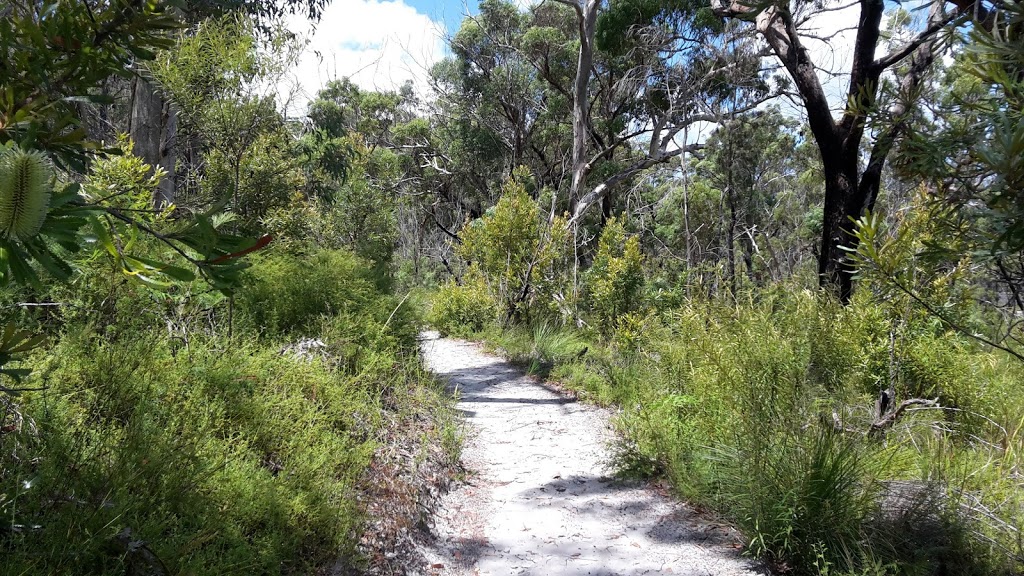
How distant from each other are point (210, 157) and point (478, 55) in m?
14.7

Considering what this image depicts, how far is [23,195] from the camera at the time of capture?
3.55 ft

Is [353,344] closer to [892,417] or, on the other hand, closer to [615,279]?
[892,417]

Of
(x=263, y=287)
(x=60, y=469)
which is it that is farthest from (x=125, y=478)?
(x=263, y=287)

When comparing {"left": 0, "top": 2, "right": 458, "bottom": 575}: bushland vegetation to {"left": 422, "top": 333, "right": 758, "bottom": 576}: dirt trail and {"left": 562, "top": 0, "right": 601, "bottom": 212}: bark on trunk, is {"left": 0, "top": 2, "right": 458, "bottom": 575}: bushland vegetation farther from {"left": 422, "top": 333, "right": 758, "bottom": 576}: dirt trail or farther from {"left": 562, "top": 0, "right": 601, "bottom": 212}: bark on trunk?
{"left": 562, "top": 0, "right": 601, "bottom": 212}: bark on trunk

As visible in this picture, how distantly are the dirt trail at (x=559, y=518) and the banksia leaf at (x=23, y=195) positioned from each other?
3022 millimetres

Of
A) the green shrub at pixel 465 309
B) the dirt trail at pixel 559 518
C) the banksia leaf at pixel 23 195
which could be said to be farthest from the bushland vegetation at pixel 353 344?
the green shrub at pixel 465 309

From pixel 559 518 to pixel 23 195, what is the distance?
3822mm

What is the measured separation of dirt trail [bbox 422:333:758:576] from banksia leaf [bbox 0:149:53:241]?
302 cm

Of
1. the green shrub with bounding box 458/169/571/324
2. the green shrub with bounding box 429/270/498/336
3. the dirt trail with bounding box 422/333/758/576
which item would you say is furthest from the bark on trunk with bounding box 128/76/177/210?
the green shrub with bounding box 429/270/498/336

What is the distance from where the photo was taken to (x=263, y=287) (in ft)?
19.1

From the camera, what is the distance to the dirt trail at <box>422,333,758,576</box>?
356cm

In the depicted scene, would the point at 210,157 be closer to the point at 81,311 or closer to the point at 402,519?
the point at 81,311

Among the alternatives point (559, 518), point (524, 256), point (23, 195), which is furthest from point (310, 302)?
point (524, 256)

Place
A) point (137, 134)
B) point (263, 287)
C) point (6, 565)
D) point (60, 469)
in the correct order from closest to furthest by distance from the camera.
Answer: point (6, 565)
point (60, 469)
point (263, 287)
point (137, 134)
